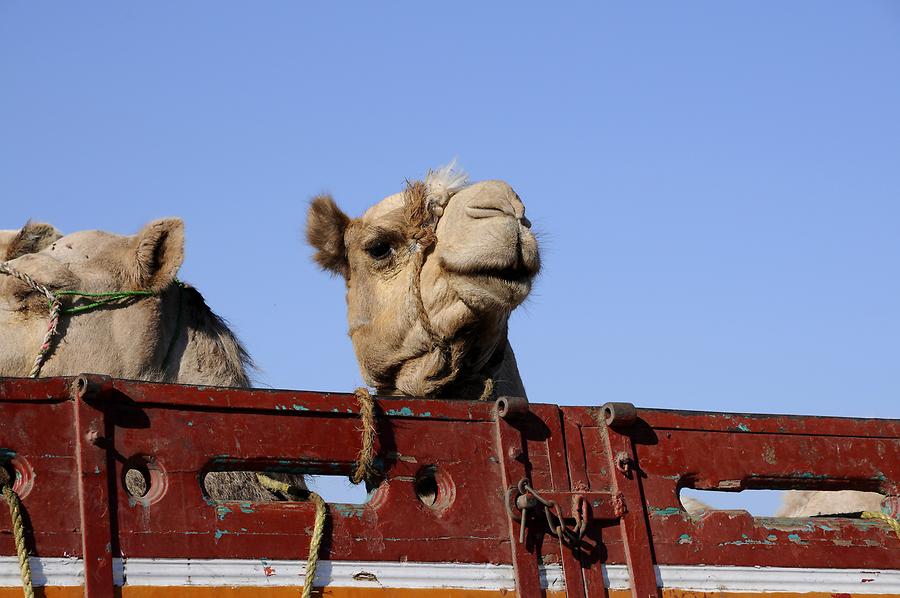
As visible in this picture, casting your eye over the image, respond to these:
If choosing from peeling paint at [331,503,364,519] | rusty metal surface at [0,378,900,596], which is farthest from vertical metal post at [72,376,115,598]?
peeling paint at [331,503,364,519]

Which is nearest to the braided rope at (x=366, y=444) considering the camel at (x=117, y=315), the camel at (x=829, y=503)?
the camel at (x=117, y=315)

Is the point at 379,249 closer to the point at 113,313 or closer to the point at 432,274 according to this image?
the point at 432,274

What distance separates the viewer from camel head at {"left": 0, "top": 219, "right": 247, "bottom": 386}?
556cm

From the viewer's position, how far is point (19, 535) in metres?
3.02

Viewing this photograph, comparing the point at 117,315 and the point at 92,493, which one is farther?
the point at 117,315

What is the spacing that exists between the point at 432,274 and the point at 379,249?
50cm

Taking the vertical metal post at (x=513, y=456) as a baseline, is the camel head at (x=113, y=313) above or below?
above

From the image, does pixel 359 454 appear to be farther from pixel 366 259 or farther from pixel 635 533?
pixel 366 259

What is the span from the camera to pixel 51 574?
3.06m

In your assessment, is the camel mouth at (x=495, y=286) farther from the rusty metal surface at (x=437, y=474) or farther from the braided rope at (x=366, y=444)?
the braided rope at (x=366, y=444)

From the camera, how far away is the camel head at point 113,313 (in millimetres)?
5562

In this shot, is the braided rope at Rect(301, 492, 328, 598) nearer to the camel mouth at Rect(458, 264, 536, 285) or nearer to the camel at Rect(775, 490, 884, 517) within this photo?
the camel mouth at Rect(458, 264, 536, 285)

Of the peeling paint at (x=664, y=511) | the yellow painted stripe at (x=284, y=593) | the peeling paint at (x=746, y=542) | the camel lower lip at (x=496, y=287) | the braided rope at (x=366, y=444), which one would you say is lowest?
the yellow painted stripe at (x=284, y=593)

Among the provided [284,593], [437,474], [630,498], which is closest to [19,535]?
[284,593]
